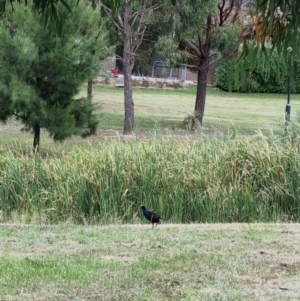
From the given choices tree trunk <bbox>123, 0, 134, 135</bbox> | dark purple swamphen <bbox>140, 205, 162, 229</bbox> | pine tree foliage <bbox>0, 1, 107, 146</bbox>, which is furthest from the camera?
tree trunk <bbox>123, 0, 134, 135</bbox>

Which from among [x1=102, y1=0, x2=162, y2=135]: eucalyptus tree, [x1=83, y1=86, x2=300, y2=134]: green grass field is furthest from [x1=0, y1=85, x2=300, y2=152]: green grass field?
[x1=102, y1=0, x2=162, y2=135]: eucalyptus tree

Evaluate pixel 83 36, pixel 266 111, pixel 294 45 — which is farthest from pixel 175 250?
pixel 266 111

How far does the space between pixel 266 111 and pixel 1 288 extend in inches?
974

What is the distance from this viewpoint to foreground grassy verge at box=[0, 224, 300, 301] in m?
4.73

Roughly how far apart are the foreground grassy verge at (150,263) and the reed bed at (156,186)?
0.82 meters

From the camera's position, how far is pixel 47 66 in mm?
13188

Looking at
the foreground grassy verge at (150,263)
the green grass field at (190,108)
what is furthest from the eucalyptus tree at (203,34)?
the foreground grassy verge at (150,263)

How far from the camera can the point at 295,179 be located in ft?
27.2

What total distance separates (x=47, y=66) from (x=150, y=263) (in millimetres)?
8342

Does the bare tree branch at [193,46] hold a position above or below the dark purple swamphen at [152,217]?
above

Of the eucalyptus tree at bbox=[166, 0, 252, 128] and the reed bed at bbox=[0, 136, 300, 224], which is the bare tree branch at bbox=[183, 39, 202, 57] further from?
the reed bed at bbox=[0, 136, 300, 224]

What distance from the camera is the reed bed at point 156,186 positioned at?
8133mm

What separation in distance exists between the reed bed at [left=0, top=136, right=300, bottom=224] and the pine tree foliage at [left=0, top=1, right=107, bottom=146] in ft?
14.6

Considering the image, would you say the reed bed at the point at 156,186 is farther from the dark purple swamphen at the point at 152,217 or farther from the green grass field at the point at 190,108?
the green grass field at the point at 190,108
